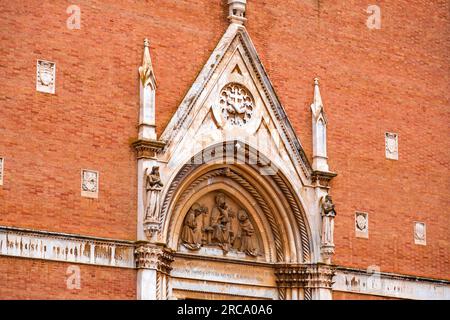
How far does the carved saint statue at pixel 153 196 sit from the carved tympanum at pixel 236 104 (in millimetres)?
2544

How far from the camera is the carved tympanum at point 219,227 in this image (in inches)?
1122

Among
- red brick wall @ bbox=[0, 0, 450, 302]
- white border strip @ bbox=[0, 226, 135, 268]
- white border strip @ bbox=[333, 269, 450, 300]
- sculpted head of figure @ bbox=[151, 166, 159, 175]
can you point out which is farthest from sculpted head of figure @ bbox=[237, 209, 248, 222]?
white border strip @ bbox=[0, 226, 135, 268]

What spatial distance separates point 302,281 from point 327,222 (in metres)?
1.34

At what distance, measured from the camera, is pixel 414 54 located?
1298 inches

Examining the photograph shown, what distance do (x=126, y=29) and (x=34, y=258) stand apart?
512 cm

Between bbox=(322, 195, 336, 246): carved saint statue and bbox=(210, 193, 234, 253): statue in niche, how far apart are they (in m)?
1.98

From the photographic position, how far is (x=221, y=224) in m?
29.0

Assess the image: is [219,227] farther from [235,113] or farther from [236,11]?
[236,11]

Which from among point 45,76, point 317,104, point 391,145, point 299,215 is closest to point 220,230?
point 299,215

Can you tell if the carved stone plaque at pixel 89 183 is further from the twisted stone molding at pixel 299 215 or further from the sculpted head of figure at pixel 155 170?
the twisted stone molding at pixel 299 215

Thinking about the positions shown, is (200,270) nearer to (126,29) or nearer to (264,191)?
(264,191)

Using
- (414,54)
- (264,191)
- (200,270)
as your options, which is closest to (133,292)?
(200,270)

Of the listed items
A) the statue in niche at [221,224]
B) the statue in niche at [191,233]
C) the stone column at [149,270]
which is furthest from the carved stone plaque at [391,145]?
the stone column at [149,270]
